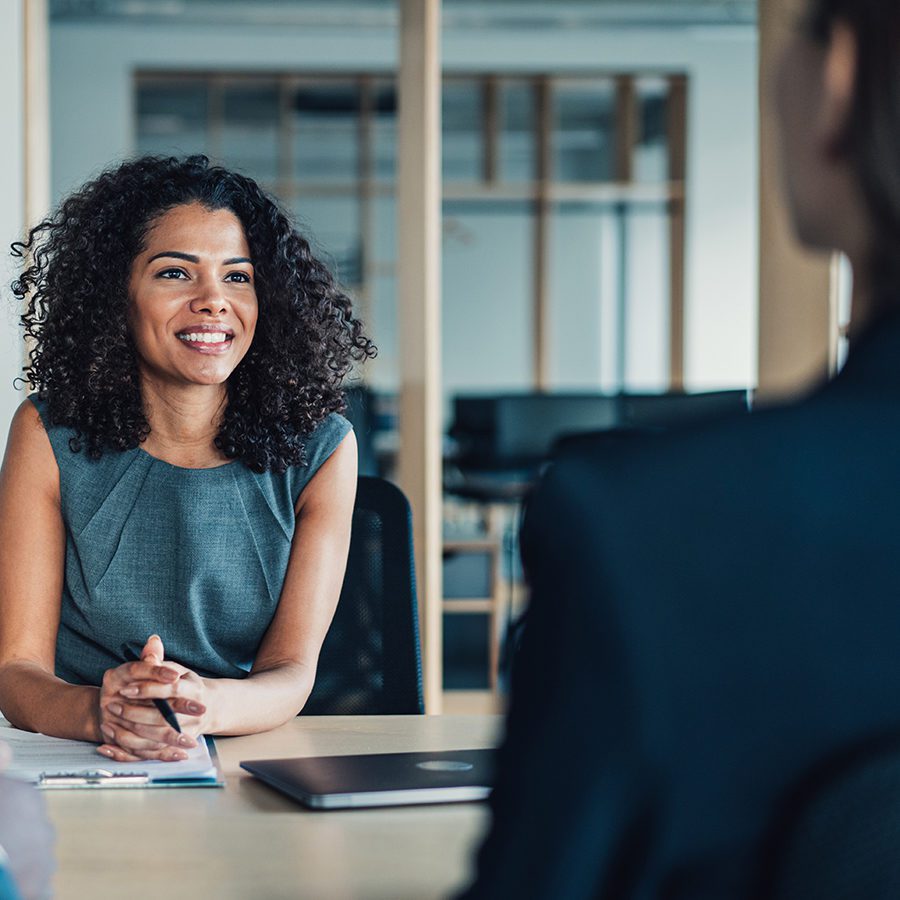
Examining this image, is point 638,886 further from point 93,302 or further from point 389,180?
point 389,180

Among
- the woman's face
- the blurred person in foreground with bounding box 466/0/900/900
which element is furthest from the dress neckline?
the blurred person in foreground with bounding box 466/0/900/900

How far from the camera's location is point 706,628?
1.60ft

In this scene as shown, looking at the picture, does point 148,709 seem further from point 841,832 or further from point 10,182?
point 10,182

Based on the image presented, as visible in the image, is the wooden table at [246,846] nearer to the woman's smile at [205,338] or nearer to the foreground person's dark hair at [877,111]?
the foreground person's dark hair at [877,111]

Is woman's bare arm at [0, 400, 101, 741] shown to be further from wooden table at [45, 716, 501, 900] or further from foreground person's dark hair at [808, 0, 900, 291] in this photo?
foreground person's dark hair at [808, 0, 900, 291]

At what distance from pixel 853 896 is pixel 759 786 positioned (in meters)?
0.06

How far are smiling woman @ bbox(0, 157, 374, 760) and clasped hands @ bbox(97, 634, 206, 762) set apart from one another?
14cm

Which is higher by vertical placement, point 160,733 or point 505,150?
point 505,150

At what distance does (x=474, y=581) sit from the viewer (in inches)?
190

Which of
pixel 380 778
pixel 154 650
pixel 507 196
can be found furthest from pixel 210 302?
pixel 507 196

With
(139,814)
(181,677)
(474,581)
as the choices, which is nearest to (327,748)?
(181,677)

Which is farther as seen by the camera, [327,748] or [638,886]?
[327,748]

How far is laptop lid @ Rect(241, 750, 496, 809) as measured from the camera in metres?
1.11

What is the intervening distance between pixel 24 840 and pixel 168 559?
99cm
